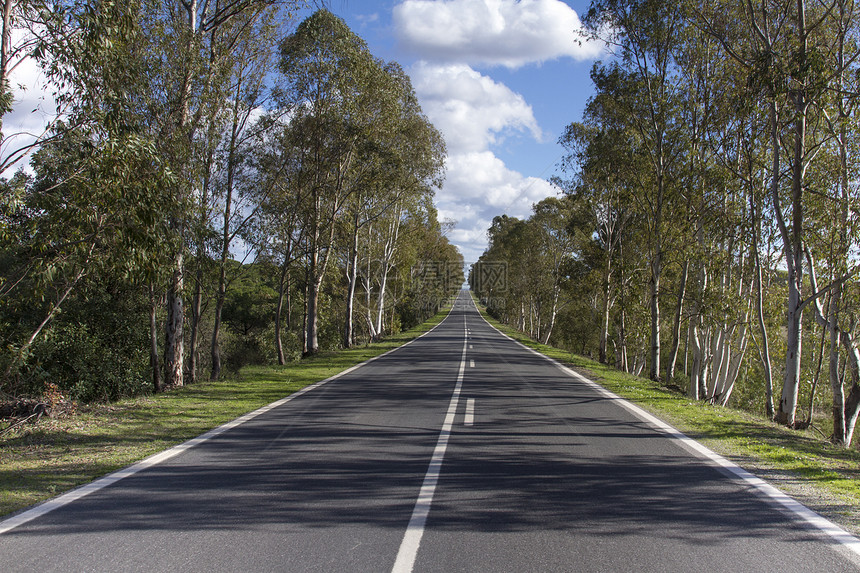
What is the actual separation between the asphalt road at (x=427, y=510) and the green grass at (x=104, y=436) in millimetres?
536

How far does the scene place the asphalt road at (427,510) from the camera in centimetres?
Result: 390

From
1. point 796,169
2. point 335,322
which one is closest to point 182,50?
point 796,169

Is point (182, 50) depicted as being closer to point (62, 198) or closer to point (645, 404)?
point (62, 198)

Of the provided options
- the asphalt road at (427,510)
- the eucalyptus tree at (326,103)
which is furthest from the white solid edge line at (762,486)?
the eucalyptus tree at (326,103)

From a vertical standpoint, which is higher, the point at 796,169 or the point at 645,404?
the point at 796,169

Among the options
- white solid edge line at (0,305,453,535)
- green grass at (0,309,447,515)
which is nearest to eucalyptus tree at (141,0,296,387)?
green grass at (0,309,447,515)

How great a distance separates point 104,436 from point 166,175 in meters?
3.78

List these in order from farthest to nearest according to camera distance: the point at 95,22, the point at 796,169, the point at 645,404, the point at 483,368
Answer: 1. the point at 483,368
2. the point at 796,169
3. the point at 645,404
4. the point at 95,22

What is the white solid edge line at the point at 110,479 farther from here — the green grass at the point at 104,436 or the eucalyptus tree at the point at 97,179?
the eucalyptus tree at the point at 97,179

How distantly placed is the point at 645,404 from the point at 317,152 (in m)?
16.6

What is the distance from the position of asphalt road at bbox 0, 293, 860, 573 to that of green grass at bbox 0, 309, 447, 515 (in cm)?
54

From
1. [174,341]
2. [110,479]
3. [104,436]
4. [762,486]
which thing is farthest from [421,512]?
[174,341]

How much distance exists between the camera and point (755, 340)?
76.3 feet

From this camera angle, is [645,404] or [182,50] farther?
[182,50]
